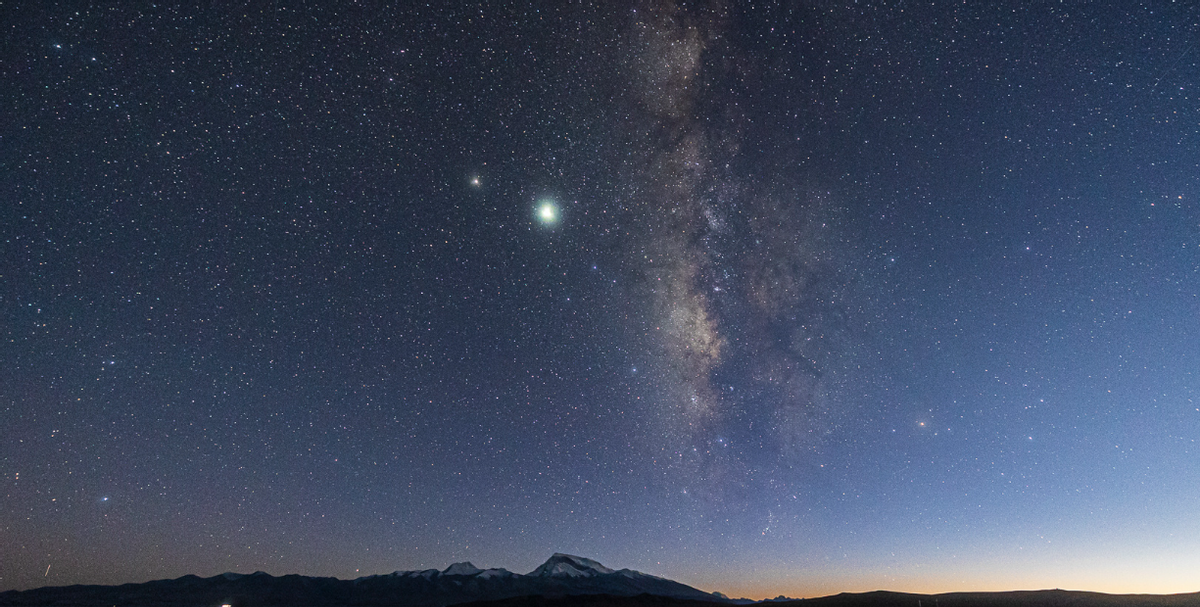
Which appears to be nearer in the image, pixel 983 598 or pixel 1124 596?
pixel 1124 596

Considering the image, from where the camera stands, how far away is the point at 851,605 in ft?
195

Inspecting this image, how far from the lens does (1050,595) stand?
176ft

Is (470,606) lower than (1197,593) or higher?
lower

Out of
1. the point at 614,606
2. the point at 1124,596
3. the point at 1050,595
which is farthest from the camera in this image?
the point at 614,606

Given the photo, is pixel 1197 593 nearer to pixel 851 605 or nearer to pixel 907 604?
pixel 907 604

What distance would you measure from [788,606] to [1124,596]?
30313 mm

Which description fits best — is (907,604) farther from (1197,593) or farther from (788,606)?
(1197,593)

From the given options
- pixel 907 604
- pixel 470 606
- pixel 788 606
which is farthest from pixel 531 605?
pixel 907 604

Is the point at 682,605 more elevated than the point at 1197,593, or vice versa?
the point at 1197,593

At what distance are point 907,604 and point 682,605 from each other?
33.2 metres

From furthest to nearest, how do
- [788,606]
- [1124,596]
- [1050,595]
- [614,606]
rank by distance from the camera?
[614,606] → [788,606] → [1050,595] → [1124,596]

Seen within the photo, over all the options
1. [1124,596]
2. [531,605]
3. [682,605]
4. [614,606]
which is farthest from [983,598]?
[531,605]

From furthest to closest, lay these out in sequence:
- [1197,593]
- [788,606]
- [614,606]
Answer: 1. [614,606]
2. [788,606]
3. [1197,593]

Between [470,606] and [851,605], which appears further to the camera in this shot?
[470,606]
